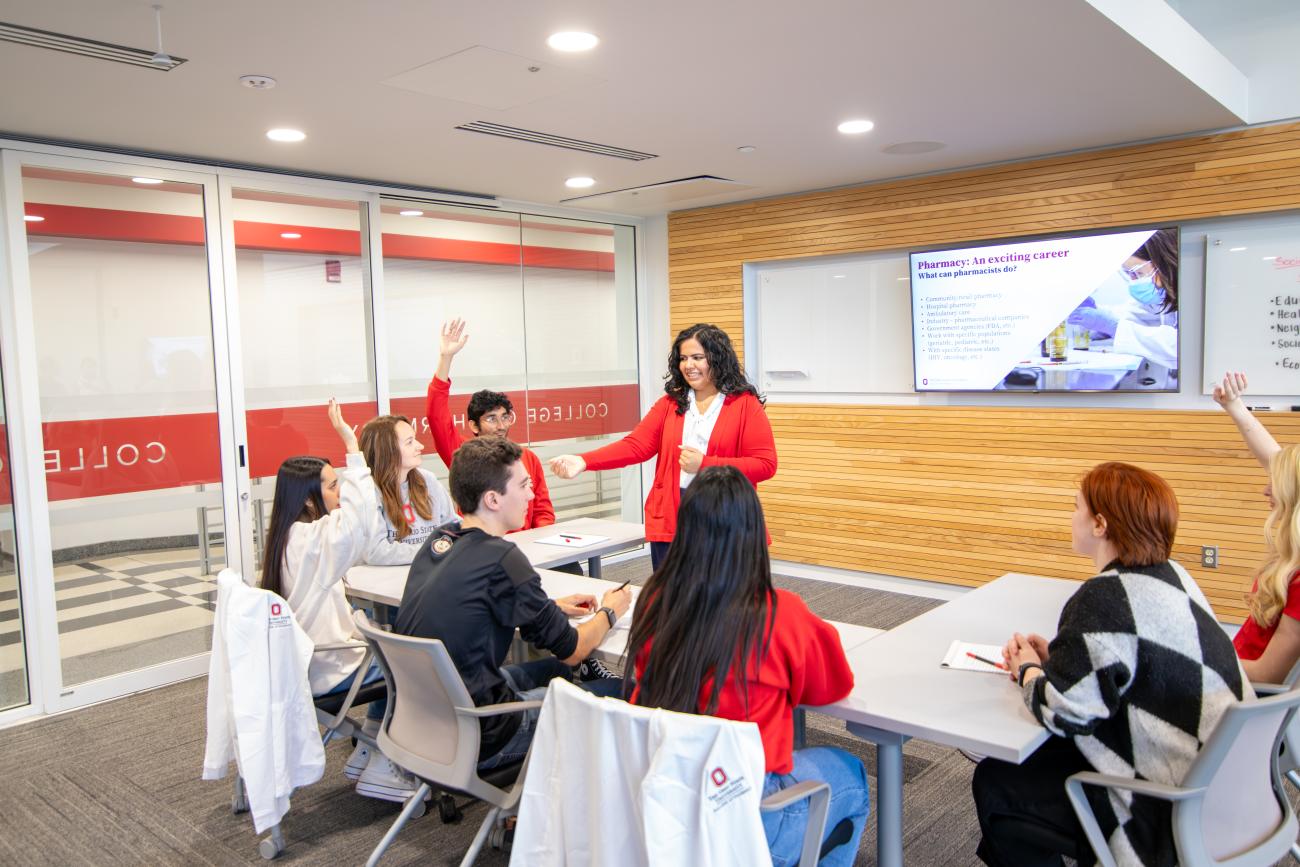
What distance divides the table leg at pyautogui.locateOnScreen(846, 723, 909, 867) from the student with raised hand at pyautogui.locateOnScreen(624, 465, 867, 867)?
23cm

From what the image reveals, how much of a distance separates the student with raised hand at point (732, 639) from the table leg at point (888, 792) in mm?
229

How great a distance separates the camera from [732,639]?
195 cm

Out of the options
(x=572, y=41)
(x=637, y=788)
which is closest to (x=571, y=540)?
(x=572, y=41)

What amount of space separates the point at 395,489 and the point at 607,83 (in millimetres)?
1917

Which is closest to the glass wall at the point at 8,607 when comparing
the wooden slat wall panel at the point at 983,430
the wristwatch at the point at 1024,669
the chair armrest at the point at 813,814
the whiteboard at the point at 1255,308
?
the chair armrest at the point at 813,814

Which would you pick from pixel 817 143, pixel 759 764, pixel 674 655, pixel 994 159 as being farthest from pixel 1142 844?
pixel 994 159

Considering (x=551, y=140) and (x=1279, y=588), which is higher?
(x=551, y=140)

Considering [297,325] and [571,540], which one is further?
[297,325]

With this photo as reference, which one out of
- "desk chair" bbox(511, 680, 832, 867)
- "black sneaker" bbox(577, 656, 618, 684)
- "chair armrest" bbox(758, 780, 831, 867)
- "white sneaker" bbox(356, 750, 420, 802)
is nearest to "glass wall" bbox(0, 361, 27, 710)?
"white sneaker" bbox(356, 750, 420, 802)

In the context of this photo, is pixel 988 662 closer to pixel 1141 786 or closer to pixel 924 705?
pixel 924 705

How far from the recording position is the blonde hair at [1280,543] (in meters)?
2.43

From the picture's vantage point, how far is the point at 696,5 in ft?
9.74

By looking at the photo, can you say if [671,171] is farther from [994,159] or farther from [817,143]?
[994,159]

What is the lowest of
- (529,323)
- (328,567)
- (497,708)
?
(497,708)
